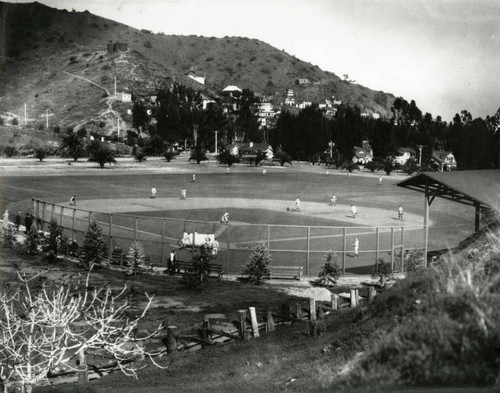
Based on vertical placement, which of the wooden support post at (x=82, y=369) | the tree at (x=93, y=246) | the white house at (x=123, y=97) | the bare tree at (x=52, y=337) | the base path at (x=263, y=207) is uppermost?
the white house at (x=123, y=97)

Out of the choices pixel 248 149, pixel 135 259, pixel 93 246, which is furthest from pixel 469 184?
pixel 248 149

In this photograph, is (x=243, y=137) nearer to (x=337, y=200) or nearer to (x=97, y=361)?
(x=337, y=200)

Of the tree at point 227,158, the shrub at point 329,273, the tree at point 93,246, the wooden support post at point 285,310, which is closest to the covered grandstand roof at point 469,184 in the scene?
the shrub at point 329,273

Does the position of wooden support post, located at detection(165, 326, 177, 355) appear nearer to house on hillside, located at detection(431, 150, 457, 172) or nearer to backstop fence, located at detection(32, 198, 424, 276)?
backstop fence, located at detection(32, 198, 424, 276)

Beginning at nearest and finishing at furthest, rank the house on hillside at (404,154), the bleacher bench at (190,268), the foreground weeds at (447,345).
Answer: the foreground weeds at (447,345) → the bleacher bench at (190,268) → the house on hillside at (404,154)

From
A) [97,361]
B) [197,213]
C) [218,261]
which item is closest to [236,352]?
[97,361]

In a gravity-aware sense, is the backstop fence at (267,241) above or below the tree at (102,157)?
below

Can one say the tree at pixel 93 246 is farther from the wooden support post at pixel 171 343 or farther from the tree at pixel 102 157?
the tree at pixel 102 157

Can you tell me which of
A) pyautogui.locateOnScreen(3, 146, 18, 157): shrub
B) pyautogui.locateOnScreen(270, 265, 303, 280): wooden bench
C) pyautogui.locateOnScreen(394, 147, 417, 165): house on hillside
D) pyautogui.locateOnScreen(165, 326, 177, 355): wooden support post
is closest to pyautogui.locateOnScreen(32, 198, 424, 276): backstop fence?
pyautogui.locateOnScreen(270, 265, 303, 280): wooden bench
